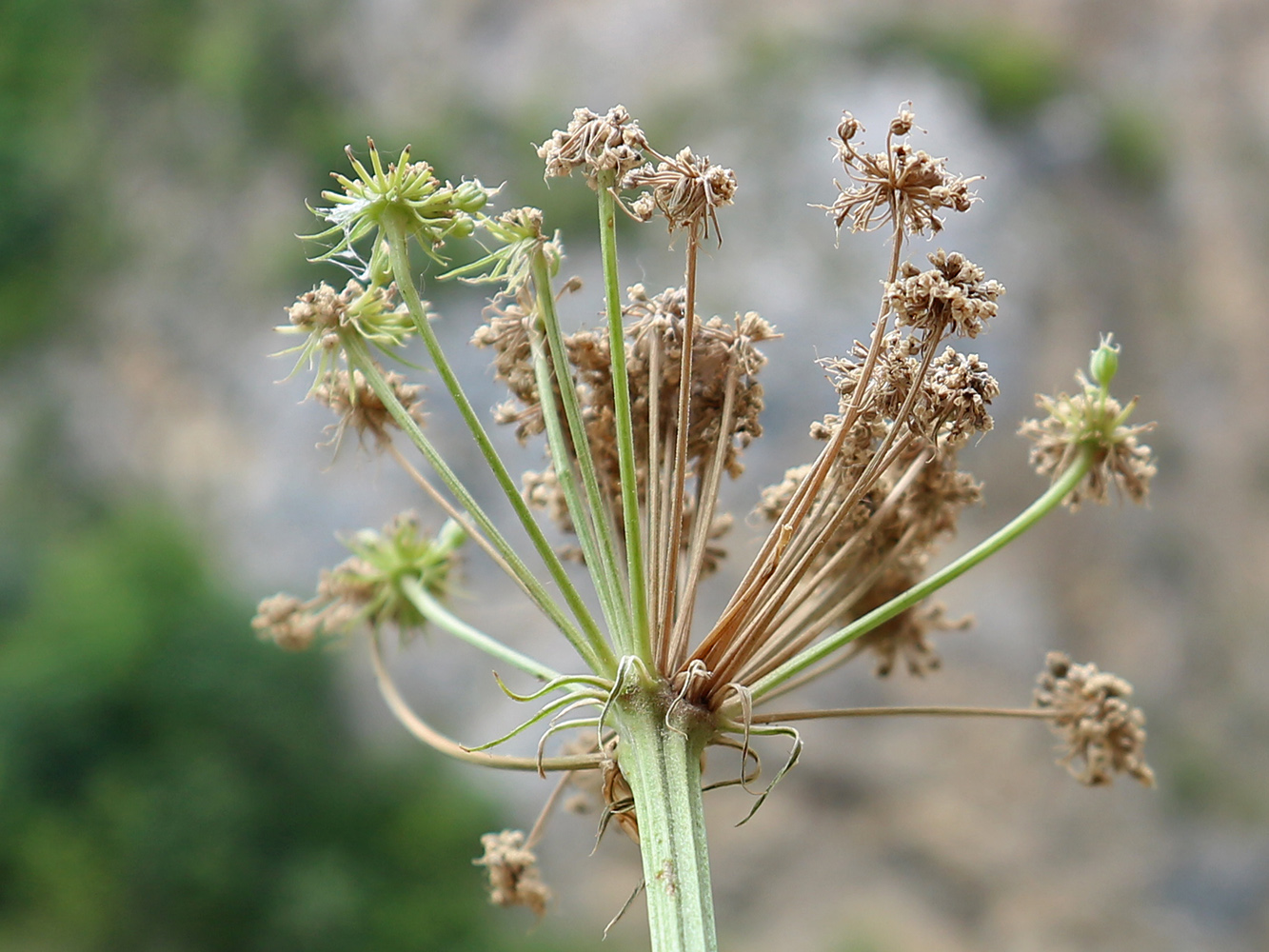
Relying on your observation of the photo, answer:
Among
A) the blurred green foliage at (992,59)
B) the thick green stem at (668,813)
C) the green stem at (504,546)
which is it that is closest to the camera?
the thick green stem at (668,813)

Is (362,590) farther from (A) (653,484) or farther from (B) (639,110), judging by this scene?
(B) (639,110)

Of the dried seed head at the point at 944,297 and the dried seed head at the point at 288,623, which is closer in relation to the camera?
the dried seed head at the point at 944,297

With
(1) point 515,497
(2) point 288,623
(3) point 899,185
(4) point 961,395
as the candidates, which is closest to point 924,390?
(4) point 961,395

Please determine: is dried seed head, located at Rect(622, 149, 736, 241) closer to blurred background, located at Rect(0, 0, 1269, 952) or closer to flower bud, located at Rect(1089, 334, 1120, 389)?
flower bud, located at Rect(1089, 334, 1120, 389)

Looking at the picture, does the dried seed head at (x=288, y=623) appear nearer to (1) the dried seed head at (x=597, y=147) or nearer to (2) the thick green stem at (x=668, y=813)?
(2) the thick green stem at (x=668, y=813)

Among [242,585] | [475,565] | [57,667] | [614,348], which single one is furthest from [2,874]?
[614,348]

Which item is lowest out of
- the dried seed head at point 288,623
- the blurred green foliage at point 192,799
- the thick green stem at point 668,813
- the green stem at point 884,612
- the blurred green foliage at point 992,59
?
the thick green stem at point 668,813

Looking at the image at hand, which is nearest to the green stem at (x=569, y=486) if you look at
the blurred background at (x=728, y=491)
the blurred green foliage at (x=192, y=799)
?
the blurred background at (x=728, y=491)

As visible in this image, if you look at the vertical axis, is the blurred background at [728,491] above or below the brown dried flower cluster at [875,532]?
above
